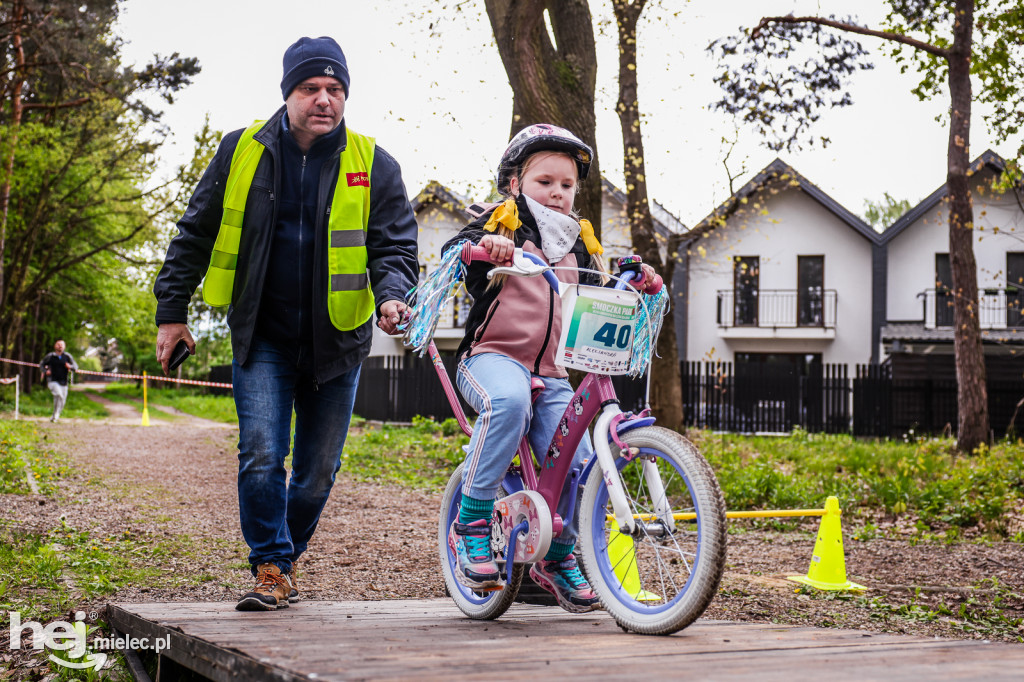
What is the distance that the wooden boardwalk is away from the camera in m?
2.14

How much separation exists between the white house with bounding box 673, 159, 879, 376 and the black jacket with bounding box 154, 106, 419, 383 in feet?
91.8

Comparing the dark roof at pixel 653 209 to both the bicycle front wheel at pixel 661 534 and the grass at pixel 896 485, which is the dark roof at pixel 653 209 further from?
the bicycle front wheel at pixel 661 534

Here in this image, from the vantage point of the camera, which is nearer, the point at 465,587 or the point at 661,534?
the point at 661,534

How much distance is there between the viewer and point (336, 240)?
357 cm

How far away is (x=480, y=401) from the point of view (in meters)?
3.38

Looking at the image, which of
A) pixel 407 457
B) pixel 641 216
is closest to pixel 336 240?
pixel 407 457

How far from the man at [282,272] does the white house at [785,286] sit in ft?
91.7

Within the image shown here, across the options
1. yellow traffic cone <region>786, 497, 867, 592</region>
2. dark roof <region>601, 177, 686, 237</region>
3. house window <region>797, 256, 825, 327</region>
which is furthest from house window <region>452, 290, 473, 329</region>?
house window <region>797, 256, 825, 327</region>

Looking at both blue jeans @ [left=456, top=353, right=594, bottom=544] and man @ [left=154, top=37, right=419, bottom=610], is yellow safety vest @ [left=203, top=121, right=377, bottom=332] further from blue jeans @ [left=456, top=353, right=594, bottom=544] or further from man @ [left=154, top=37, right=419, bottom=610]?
blue jeans @ [left=456, top=353, right=594, bottom=544]

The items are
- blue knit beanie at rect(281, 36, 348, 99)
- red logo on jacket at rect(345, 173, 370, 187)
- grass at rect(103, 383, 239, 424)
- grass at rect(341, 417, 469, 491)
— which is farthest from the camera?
grass at rect(103, 383, 239, 424)

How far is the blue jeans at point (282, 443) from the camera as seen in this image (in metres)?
3.50

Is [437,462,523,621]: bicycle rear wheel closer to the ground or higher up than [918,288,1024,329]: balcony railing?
closer to the ground

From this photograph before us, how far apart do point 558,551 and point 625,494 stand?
0.64 metres

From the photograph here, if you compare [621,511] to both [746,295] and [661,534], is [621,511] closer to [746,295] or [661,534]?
[661,534]
